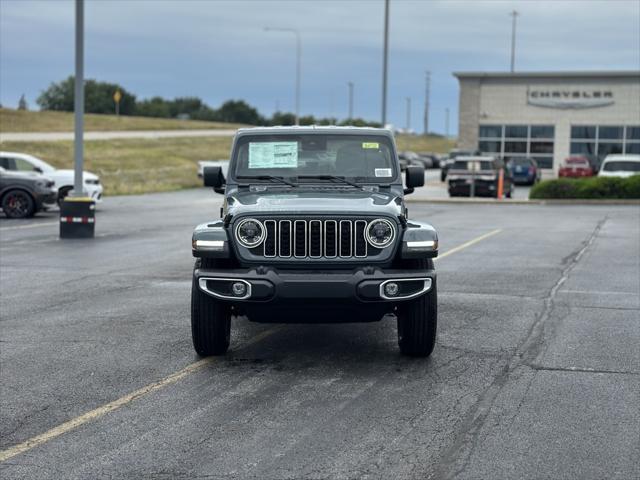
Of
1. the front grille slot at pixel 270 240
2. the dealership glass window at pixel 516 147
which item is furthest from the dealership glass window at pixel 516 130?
the front grille slot at pixel 270 240

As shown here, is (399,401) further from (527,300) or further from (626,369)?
(527,300)

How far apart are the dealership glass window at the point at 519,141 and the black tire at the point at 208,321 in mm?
55150

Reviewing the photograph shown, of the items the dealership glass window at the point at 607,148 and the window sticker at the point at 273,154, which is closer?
the window sticker at the point at 273,154

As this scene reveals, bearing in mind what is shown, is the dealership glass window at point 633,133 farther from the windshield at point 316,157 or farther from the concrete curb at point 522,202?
the windshield at point 316,157

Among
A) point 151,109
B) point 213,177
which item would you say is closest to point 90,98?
point 151,109

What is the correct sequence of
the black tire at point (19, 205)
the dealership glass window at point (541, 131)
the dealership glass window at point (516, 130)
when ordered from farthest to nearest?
the dealership glass window at point (516, 130) → the dealership glass window at point (541, 131) → the black tire at point (19, 205)

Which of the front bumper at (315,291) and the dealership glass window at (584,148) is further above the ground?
the dealership glass window at (584,148)

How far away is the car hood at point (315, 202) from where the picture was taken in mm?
7543

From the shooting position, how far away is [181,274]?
13.8 metres

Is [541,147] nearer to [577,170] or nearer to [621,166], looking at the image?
[577,170]

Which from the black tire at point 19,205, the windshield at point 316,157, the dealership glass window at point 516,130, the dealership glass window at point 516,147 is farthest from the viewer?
the dealership glass window at point 516,147

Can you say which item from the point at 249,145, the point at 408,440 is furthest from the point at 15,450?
the point at 249,145

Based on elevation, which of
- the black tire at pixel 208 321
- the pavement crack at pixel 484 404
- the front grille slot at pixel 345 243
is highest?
the front grille slot at pixel 345 243

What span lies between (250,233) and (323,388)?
137 centimetres
